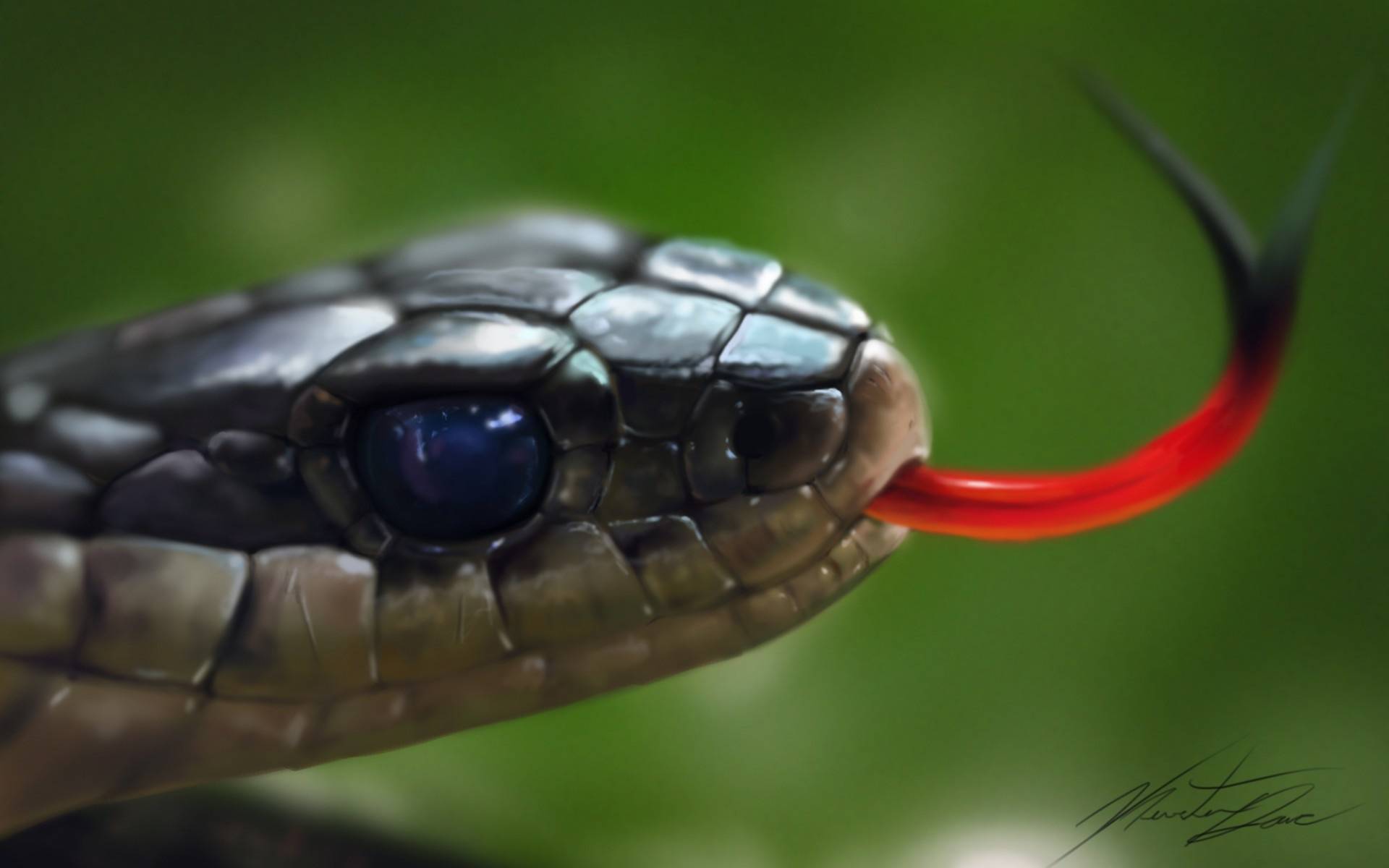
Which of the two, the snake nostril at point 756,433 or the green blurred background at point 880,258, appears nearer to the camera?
the snake nostril at point 756,433

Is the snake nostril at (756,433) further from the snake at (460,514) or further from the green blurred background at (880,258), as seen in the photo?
the green blurred background at (880,258)

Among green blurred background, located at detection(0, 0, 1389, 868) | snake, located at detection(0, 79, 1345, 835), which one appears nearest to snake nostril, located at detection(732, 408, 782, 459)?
snake, located at detection(0, 79, 1345, 835)

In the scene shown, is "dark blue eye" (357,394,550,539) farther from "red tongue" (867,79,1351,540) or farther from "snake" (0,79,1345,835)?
"red tongue" (867,79,1351,540)

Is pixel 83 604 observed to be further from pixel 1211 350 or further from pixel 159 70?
pixel 1211 350

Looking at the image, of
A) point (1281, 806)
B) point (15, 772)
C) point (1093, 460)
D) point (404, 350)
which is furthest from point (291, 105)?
point (1281, 806)
